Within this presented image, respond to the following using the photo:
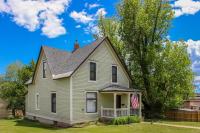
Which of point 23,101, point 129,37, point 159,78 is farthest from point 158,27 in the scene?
point 23,101

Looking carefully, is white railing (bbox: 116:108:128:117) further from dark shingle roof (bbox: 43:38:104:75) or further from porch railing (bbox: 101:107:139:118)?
dark shingle roof (bbox: 43:38:104:75)

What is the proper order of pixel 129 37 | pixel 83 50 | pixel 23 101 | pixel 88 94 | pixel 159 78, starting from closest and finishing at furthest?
pixel 88 94
pixel 83 50
pixel 159 78
pixel 129 37
pixel 23 101

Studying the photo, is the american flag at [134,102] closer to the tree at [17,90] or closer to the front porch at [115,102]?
the front porch at [115,102]

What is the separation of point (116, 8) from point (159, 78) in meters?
10.1

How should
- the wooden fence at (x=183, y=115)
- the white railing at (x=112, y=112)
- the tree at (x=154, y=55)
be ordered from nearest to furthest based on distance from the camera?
the white railing at (x=112, y=112), the wooden fence at (x=183, y=115), the tree at (x=154, y=55)

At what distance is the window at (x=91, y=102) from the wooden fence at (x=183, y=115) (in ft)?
31.5

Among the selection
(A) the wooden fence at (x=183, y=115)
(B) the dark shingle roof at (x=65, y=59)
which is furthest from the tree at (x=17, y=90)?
(A) the wooden fence at (x=183, y=115)

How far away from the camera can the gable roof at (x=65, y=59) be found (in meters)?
24.3

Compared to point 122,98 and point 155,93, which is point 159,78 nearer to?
point 155,93

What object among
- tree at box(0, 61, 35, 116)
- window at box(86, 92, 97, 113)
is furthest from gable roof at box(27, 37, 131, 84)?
tree at box(0, 61, 35, 116)

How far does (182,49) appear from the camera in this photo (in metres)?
30.6

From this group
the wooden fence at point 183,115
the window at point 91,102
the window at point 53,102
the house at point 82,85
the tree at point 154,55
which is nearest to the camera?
the house at point 82,85

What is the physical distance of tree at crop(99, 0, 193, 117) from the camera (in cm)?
2981

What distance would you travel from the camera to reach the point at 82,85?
2414 centimetres
